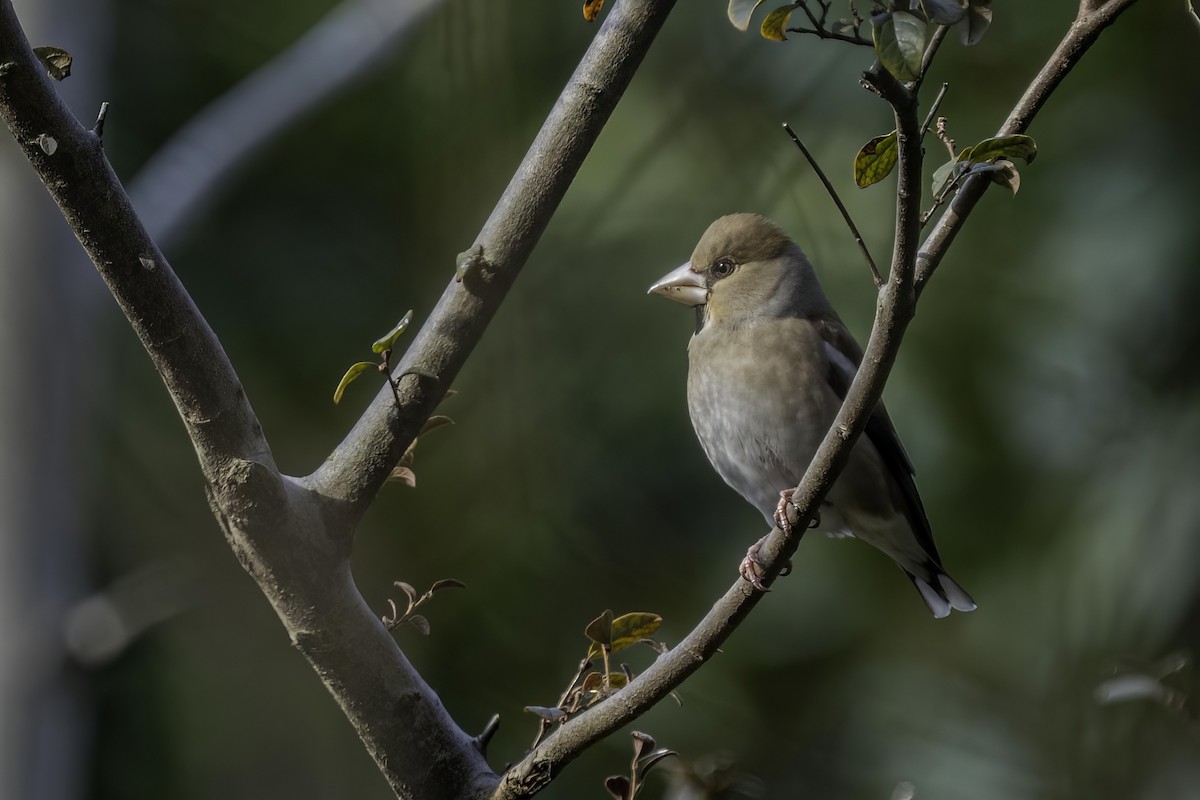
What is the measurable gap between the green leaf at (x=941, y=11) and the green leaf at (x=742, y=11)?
0.82ft

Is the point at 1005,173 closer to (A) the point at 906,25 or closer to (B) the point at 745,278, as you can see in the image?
(A) the point at 906,25

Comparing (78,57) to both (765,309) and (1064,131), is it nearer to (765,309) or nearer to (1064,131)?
(765,309)

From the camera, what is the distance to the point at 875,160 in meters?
1.59

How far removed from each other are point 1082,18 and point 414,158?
20.0 feet

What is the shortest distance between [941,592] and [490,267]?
79.9 inches

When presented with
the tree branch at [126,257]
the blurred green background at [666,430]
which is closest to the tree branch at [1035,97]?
the tree branch at [126,257]

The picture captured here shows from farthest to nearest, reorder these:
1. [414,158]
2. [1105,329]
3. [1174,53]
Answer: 1. [414,158]
2. [1174,53]
3. [1105,329]

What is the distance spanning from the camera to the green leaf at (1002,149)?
1414 millimetres

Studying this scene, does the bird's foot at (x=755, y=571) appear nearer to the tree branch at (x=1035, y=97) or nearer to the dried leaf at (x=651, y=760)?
the dried leaf at (x=651, y=760)

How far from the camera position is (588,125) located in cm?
177

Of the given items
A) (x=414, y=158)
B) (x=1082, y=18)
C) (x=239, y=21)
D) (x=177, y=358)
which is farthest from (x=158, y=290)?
(x=239, y=21)

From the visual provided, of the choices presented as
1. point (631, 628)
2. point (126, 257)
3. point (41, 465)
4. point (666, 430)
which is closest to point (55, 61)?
point (126, 257)

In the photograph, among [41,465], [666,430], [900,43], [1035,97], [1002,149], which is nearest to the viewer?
[900,43]

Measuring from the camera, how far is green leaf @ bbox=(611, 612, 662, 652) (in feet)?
5.81
